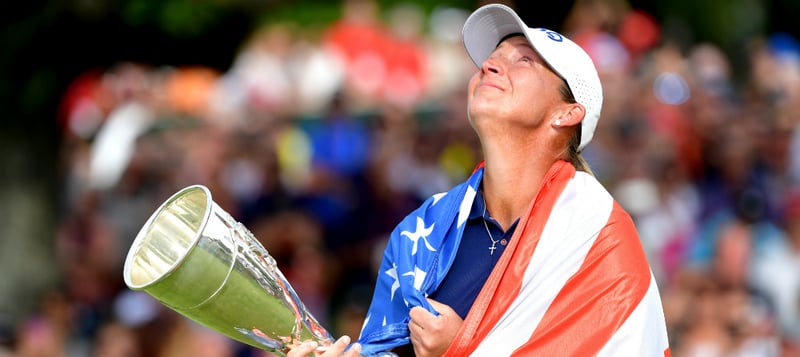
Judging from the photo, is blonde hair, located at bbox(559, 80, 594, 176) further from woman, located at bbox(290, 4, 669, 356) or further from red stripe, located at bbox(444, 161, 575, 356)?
red stripe, located at bbox(444, 161, 575, 356)

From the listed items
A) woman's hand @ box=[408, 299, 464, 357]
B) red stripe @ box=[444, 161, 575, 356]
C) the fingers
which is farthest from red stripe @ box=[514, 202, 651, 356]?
the fingers

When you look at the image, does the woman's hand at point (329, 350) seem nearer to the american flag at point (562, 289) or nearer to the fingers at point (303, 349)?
the fingers at point (303, 349)

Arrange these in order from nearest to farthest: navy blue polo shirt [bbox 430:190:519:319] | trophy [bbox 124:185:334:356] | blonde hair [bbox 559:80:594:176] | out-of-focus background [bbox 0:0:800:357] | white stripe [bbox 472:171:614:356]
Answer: trophy [bbox 124:185:334:356], white stripe [bbox 472:171:614:356], navy blue polo shirt [bbox 430:190:519:319], blonde hair [bbox 559:80:594:176], out-of-focus background [bbox 0:0:800:357]

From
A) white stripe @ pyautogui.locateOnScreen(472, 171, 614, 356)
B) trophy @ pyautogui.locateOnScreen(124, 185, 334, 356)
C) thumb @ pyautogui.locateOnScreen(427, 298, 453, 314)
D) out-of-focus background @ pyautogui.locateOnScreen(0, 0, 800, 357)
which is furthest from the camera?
out-of-focus background @ pyautogui.locateOnScreen(0, 0, 800, 357)

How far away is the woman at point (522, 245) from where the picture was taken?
145 inches

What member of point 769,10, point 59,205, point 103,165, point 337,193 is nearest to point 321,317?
point 337,193

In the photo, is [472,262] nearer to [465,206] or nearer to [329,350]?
[465,206]

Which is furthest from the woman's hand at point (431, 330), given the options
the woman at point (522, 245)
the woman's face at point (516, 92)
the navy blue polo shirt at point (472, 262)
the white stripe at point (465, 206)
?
the woman's face at point (516, 92)

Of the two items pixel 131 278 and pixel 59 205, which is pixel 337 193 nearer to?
pixel 59 205

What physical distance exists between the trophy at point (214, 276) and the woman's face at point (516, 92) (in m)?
0.82

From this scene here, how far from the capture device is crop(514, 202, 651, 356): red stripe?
12.0 feet

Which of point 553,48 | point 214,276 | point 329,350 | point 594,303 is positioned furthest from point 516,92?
point 214,276

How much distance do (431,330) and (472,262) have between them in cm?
32

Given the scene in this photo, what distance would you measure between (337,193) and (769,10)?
6569 mm
